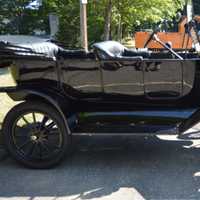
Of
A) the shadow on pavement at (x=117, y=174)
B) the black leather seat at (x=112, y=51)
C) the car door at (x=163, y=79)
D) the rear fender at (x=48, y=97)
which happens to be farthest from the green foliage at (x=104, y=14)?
the car door at (x=163, y=79)

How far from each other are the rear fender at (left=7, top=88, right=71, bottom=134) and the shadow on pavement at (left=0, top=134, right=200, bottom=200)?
1.53 feet

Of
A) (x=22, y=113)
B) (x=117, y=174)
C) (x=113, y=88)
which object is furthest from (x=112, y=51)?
(x=117, y=174)

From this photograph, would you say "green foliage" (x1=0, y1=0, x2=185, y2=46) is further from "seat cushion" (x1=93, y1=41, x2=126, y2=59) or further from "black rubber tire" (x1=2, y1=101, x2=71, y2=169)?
"black rubber tire" (x1=2, y1=101, x2=71, y2=169)

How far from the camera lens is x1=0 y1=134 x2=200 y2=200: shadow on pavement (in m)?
3.53

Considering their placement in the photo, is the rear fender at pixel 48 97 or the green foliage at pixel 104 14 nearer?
the rear fender at pixel 48 97

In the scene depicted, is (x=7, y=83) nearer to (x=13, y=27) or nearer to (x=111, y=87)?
(x=111, y=87)

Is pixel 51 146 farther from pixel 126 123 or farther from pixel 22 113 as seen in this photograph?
pixel 126 123

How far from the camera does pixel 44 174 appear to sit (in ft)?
13.0

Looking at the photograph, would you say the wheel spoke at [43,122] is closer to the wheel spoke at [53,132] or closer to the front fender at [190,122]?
the wheel spoke at [53,132]

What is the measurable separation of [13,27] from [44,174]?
66.0 feet

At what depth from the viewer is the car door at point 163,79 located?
152 inches

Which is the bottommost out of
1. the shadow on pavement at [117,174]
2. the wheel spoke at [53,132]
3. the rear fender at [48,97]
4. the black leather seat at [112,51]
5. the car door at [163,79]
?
the shadow on pavement at [117,174]

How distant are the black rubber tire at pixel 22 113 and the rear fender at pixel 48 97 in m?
0.05

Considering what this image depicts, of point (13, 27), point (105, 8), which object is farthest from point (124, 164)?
point (13, 27)
